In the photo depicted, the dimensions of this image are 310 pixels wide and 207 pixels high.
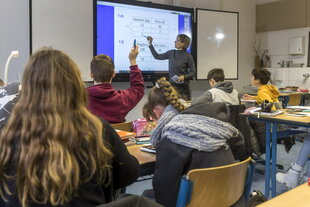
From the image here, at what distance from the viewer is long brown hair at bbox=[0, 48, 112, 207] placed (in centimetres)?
88

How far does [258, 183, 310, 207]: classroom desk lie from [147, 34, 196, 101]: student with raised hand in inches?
145

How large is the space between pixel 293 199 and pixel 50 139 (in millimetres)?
741

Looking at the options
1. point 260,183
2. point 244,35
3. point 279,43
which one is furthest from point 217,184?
point 279,43

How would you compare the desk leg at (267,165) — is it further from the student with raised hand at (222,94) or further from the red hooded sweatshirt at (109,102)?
the red hooded sweatshirt at (109,102)

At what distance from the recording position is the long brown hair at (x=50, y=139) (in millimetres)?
884

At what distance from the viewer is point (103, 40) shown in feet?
14.7

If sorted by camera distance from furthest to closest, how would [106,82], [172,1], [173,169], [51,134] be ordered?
1. [172,1]
2. [106,82]
3. [173,169]
4. [51,134]

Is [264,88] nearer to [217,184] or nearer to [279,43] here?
[217,184]

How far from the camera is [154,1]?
17.0ft

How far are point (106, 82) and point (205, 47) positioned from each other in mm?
3501

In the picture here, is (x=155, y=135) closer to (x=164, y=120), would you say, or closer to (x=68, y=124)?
(x=164, y=120)

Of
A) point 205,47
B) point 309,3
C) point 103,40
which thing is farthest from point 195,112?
point 309,3

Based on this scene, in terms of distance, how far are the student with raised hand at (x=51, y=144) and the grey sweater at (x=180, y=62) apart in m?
3.89

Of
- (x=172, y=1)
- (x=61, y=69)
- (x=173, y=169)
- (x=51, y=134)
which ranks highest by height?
(x=172, y=1)
